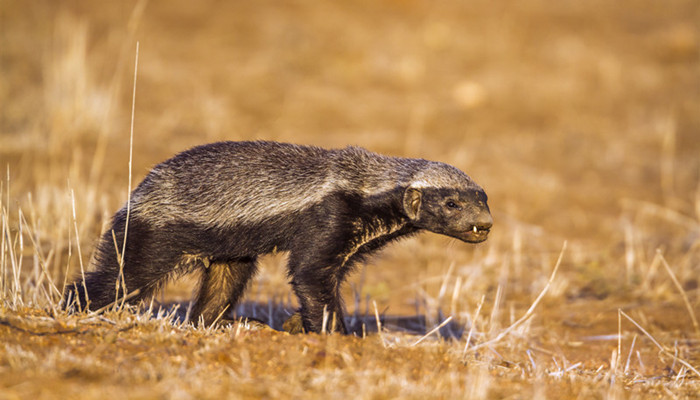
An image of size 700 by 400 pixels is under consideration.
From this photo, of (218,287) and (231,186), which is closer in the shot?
(231,186)

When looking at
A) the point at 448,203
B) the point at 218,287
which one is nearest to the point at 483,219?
the point at 448,203

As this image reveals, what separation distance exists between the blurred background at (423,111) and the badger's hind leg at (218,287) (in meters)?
1.51

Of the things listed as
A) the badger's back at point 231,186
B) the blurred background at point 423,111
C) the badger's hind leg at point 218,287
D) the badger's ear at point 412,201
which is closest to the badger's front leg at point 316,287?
the badger's back at point 231,186

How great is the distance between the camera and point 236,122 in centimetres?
1317

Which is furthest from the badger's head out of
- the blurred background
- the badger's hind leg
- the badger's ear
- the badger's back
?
the blurred background

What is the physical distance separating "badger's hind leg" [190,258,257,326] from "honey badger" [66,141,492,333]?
0.36 metres

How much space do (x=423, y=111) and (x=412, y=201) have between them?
10676 mm

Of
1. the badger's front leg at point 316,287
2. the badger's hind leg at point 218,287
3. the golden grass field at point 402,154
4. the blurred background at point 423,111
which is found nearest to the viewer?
the golden grass field at point 402,154

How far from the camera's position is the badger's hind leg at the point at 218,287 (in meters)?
5.17

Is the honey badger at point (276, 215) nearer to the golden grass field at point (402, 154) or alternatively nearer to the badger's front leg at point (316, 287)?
the badger's front leg at point (316, 287)

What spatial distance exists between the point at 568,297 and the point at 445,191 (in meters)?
3.42

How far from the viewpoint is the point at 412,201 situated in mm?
4691

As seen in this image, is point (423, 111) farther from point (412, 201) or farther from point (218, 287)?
point (412, 201)

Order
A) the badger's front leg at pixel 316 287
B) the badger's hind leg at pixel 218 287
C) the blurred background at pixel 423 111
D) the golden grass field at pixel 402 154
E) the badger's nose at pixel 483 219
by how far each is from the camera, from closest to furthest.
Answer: the golden grass field at pixel 402 154
the badger's front leg at pixel 316 287
the badger's nose at pixel 483 219
the badger's hind leg at pixel 218 287
the blurred background at pixel 423 111
